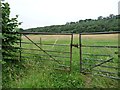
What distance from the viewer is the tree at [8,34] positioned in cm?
925

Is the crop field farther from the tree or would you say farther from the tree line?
the tree line

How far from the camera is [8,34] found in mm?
9258

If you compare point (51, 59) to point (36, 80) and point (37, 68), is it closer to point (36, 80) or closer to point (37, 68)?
point (37, 68)

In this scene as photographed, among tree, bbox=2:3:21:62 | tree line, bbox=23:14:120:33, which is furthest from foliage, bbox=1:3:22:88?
tree line, bbox=23:14:120:33

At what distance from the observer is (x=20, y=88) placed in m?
7.49

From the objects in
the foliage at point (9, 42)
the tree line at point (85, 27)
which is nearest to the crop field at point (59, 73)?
the foliage at point (9, 42)

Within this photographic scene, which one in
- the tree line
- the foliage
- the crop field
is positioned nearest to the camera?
the crop field

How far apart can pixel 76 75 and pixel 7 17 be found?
10.8ft

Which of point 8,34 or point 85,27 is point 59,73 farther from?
point 85,27

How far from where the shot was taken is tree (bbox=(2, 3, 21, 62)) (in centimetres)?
925

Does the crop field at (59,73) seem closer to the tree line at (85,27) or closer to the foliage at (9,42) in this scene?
the foliage at (9,42)

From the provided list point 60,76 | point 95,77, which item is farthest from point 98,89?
point 60,76

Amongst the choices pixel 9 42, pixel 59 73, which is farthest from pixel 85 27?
pixel 59 73

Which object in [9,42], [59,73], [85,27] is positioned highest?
[85,27]
